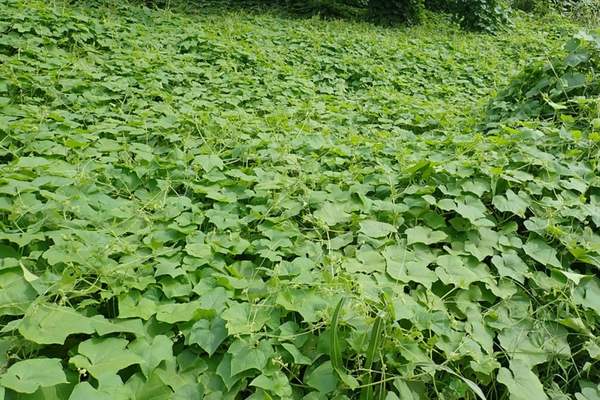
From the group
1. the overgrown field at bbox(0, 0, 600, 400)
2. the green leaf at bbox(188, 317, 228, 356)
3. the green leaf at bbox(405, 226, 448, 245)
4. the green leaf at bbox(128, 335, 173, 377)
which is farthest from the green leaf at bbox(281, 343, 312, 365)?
the green leaf at bbox(405, 226, 448, 245)

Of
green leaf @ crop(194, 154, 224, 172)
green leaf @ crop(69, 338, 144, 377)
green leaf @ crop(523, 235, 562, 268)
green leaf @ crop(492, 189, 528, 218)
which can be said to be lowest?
green leaf @ crop(69, 338, 144, 377)

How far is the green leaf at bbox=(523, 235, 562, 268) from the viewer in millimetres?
1830

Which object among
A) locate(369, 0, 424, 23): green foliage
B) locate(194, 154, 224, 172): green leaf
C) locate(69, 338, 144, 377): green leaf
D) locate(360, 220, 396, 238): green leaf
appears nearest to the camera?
locate(69, 338, 144, 377): green leaf

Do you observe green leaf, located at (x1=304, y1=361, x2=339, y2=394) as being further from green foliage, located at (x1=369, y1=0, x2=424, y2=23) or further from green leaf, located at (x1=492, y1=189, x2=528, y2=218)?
green foliage, located at (x1=369, y1=0, x2=424, y2=23)

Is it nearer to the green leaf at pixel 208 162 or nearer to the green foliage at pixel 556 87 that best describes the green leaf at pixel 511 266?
the green leaf at pixel 208 162

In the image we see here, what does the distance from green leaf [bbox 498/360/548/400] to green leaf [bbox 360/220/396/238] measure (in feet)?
2.18

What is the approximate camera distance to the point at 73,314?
1411 mm

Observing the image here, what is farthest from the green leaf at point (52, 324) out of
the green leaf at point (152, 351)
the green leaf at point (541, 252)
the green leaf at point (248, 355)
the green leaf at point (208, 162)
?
the green leaf at point (541, 252)

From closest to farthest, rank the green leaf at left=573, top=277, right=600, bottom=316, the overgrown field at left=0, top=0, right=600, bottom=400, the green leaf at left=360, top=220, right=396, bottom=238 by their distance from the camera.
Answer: the overgrown field at left=0, top=0, right=600, bottom=400, the green leaf at left=573, top=277, right=600, bottom=316, the green leaf at left=360, top=220, right=396, bottom=238

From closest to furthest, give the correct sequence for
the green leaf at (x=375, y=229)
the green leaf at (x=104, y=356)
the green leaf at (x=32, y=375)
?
the green leaf at (x=32, y=375) < the green leaf at (x=104, y=356) < the green leaf at (x=375, y=229)

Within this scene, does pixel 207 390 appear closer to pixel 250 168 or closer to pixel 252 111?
pixel 250 168

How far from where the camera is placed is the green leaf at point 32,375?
115 centimetres

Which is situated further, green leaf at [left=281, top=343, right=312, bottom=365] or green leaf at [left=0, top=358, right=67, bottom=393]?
green leaf at [left=281, top=343, right=312, bottom=365]

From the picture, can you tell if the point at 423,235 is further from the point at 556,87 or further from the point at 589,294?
the point at 556,87
